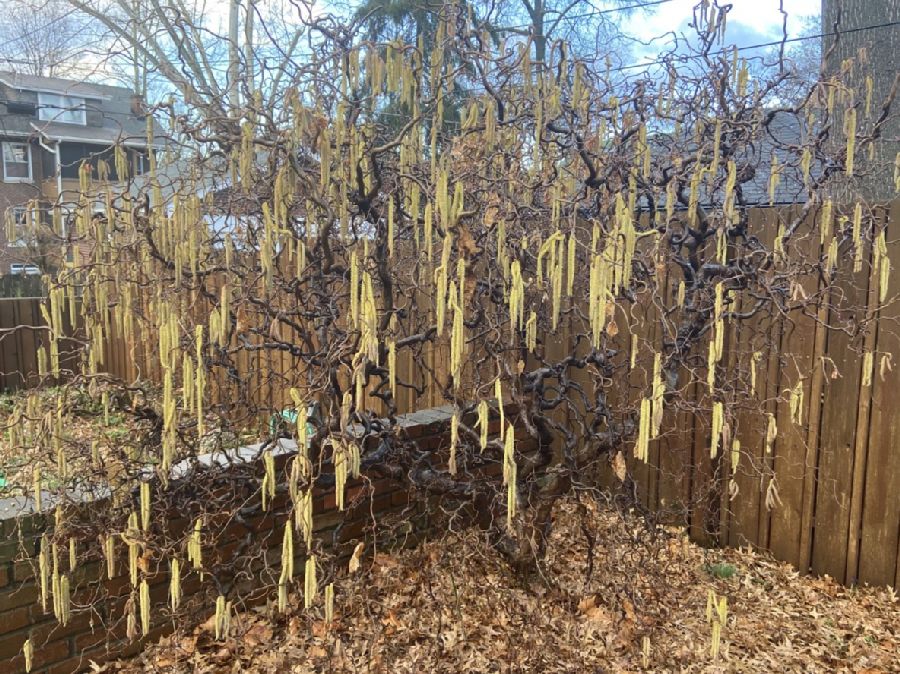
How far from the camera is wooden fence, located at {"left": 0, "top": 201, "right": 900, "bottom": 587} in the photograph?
320cm

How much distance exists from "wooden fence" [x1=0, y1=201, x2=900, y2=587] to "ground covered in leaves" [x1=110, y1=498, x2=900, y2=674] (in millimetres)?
226

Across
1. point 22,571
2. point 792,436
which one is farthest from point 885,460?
point 22,571

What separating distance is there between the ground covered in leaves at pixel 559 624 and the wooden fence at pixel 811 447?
23cm

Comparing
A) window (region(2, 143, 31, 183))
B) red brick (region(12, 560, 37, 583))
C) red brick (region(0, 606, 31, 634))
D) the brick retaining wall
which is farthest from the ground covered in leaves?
window (region(2, 143, 31, 183))

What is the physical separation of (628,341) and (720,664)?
1842mm

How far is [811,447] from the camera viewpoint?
346 cm

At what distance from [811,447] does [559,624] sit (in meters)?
1.63

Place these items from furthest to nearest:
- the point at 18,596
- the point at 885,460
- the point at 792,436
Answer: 1. the point at 792,436
2. the point at 885,460
3. the point at 18,596

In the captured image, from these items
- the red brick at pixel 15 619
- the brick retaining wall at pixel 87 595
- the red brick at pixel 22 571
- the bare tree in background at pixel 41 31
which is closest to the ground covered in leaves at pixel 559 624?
the brick retaining wall at pixel 87 595

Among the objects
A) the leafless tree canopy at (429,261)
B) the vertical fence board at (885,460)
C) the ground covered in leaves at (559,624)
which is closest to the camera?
the leafless tree canopy at (429,261)

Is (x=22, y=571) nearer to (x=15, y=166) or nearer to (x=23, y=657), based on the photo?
(x=23, y=657)

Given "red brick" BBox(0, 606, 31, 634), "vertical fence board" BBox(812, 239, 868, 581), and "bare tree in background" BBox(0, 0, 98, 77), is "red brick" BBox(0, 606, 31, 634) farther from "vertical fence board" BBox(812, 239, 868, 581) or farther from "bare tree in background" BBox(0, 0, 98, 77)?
"bare tree in background" BBox(0, 0, 98, 77)

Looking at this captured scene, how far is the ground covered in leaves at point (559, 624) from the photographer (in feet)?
9.05

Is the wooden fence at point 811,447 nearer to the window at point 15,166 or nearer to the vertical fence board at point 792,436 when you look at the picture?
the vertical fence board at point 792,436
